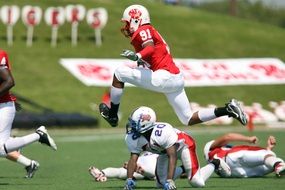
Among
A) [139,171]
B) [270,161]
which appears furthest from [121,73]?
[270,161]

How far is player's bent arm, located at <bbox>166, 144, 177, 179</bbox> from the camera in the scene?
11238mm

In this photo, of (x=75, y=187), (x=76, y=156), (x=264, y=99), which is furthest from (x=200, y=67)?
(x=75, y=187)

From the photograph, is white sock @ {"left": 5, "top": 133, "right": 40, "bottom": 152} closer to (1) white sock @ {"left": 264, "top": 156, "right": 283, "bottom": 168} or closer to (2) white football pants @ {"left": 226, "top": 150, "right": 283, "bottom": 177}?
(2) white football pants @ {"left": 226, "top": 150, "right": 283, "bottom": 177}

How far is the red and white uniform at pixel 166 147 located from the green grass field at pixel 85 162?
21 centimetres

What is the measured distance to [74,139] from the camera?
77.2ft

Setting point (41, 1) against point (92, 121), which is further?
point (41, 1)

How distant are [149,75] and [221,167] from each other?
1.70 metres

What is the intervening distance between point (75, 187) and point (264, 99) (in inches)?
862

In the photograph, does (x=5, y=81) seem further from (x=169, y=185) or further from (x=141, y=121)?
(x=169, y=185)

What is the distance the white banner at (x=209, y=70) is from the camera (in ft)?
110

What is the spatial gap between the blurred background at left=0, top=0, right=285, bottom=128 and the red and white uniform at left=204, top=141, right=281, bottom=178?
12971 mm

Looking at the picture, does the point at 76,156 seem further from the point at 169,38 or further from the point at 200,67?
the point at 169,38

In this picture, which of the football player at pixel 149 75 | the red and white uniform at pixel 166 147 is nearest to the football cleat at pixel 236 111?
the football player at pixel 149 75

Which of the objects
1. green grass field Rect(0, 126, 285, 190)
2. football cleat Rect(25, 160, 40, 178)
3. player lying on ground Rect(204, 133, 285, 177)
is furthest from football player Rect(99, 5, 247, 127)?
football cleat Rect(25, 160, 40, 178)
